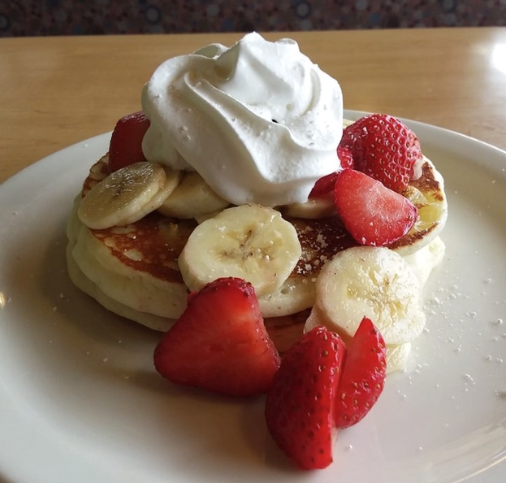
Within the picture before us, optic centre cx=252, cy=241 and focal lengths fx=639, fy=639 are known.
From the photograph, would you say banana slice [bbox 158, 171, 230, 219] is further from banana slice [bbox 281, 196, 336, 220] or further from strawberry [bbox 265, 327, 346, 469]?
strawberry [bbox 265, 327, 346, 469]

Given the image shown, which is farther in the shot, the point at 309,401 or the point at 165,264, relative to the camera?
the point at 165,264

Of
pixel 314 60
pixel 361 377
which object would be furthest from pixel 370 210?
pixel 314 60

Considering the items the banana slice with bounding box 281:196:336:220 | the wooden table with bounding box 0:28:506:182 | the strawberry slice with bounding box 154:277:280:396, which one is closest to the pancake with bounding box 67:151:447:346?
the banana slice with bounding box 281:196:336:220

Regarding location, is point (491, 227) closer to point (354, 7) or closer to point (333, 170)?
point (333, 170)

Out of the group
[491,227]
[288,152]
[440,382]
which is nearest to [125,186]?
[288,152]

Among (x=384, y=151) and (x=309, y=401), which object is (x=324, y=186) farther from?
(x=309, y=401)

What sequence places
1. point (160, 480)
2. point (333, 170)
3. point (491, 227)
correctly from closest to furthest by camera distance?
point (160, 480), point (333, 170), point (491, 227)

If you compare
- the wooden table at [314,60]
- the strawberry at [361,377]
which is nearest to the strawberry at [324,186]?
the strawberry at [361,377]

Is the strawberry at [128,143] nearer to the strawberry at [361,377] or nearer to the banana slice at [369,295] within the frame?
the banana slice at [369,295]
